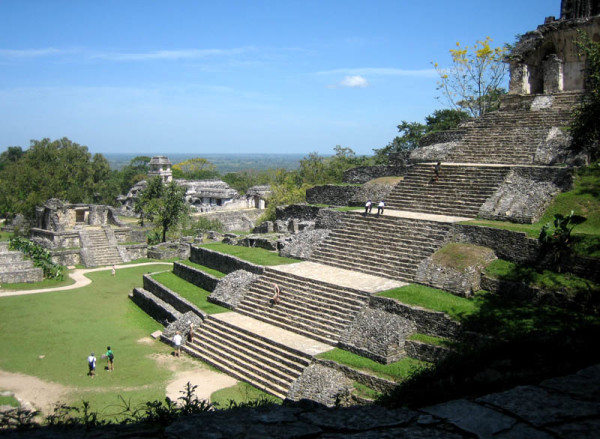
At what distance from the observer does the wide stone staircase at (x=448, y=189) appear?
16.5 metres

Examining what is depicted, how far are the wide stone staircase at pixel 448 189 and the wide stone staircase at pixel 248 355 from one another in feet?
24.1

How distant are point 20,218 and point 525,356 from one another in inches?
1570

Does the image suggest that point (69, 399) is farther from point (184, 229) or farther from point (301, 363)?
point (184, 229)

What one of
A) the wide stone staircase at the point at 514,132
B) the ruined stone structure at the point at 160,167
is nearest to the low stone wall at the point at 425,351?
the wide stone staircase at the point at 514,132

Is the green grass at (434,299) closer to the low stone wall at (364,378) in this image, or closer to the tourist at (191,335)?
the low stone wall at (364,378)

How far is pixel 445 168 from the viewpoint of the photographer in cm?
1853

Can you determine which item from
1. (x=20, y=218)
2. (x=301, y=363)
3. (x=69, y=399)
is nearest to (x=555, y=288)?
(x=301, y=363)

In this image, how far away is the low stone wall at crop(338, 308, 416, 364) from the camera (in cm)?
1107

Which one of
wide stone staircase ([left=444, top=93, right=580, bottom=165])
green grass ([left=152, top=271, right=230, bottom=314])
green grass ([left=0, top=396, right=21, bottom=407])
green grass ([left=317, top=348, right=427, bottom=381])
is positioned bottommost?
green grass ([left=0, top=396, right=21, bottom=407])

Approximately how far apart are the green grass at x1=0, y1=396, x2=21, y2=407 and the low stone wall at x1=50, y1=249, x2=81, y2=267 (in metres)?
16.0

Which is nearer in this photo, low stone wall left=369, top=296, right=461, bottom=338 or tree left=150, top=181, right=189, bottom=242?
low stone wall left=369, top=296, right=461, bottom=338

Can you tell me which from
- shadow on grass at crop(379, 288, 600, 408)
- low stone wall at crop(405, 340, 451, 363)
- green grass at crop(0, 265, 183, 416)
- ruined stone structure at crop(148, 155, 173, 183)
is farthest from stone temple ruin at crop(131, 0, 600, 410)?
ruined stone structure at crop(148, 155, 173, 183)

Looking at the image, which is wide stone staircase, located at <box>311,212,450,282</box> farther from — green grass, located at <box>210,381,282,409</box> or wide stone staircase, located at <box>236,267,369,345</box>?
green grass, located at <box>210,381,282,409</box>

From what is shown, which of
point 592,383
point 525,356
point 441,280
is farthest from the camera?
point 441,280
